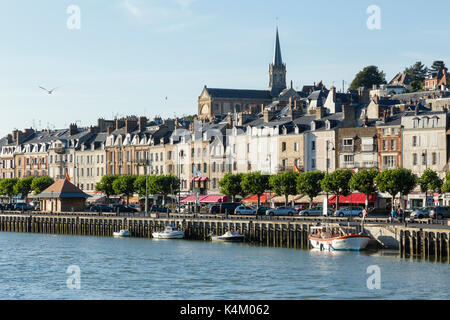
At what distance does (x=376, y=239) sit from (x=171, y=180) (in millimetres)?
58898

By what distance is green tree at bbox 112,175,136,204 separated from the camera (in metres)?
139

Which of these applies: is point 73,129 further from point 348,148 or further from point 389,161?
point 389,161

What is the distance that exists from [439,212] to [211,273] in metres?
34.4

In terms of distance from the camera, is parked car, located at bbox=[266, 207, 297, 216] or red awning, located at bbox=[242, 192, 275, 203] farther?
red awning, located at bbox=[242, 192, 275, 203]

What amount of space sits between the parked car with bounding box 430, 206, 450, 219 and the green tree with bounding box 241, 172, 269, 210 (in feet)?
100

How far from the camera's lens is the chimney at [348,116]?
403ft

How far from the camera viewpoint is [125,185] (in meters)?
139

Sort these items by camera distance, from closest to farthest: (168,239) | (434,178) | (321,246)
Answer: (321,246) → (168,239) → (434,178)

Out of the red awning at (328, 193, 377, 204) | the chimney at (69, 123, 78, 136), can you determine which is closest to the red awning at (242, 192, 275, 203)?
the red awning at (328, 193, 377, 204)

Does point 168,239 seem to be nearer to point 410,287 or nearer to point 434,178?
point 434,178

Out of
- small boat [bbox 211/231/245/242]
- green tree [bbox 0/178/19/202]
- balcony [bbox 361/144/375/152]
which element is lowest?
small boat [bbox 211/231/245/242]

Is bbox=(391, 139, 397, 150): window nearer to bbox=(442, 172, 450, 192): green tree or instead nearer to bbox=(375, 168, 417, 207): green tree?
bbox=(375, 168, 417, 207): green tree
